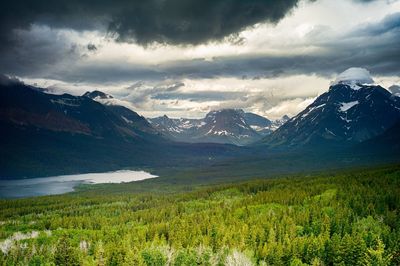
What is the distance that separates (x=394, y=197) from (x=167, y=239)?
4044 inches

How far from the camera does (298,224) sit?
162000 mm

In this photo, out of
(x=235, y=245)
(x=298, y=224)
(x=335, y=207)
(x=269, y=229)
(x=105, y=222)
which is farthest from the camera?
(x=105, y=222)

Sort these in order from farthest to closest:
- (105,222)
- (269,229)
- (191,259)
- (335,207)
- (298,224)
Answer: (105,222), (335,207), (298,224), (269,229), (191,259)

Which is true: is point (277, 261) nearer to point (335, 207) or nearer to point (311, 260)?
point (311, 260)

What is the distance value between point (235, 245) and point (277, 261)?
1541 cm

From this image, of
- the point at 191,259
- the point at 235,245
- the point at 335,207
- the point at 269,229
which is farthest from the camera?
the point at 335,207

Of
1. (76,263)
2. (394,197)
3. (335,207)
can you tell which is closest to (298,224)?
(335,207)

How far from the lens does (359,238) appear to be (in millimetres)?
126125

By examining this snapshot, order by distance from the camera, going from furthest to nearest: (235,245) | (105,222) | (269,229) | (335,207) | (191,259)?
(105,222) < (335,207) < (269,229) < (235,245) < (191,259)

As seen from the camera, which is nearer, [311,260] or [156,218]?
[311,260]

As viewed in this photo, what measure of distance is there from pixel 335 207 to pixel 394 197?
30528 mm

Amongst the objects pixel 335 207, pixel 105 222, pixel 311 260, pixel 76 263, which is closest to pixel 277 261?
pixel 311 260

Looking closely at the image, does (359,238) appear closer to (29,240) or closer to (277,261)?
(277,261)

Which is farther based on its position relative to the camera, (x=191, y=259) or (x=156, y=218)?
(x=156, y=218)
